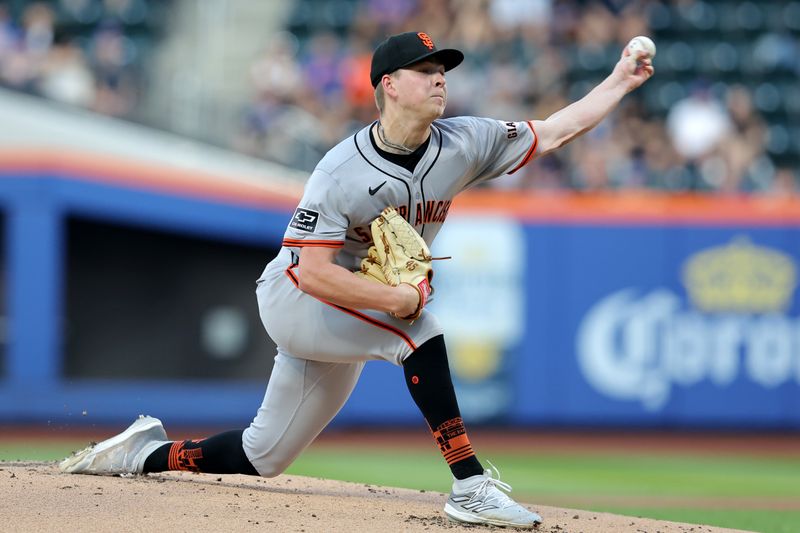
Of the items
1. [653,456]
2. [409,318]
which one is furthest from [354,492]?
[653,456]

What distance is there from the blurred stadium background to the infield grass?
100 cm

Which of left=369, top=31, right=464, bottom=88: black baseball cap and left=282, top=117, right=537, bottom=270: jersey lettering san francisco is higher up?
left=369, top=31, right=464, bottom=88: black baseball cap

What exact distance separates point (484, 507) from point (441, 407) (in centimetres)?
37

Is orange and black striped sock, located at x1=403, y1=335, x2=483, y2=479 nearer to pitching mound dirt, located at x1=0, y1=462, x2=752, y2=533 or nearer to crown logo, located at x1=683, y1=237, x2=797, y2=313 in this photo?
pitching mound dirt, located at x1=0, y1=462, x2=752, y2=533

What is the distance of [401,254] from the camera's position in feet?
13.2

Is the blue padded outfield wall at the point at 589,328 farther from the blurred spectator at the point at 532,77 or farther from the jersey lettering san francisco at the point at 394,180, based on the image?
the jersey lettering san francisco at the point at 394,180

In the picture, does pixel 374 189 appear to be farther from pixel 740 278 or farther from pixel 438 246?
pixel 740 278

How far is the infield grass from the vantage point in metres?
6.29

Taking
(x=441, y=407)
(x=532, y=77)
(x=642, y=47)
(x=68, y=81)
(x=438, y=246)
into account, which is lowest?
(x=441, y=407)

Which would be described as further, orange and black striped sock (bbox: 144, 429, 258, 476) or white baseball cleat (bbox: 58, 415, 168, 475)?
white baseball cleat (bbox: 58, 415, 168, 475)

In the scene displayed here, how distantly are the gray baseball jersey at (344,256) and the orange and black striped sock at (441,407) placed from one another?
0.25 ft

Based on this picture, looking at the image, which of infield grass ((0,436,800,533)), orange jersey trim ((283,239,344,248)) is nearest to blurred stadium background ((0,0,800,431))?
infield grass ((0,436,800,533))

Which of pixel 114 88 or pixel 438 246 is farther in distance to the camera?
pixel 114 88

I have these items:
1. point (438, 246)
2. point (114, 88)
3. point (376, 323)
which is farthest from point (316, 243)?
point (114, 88)
